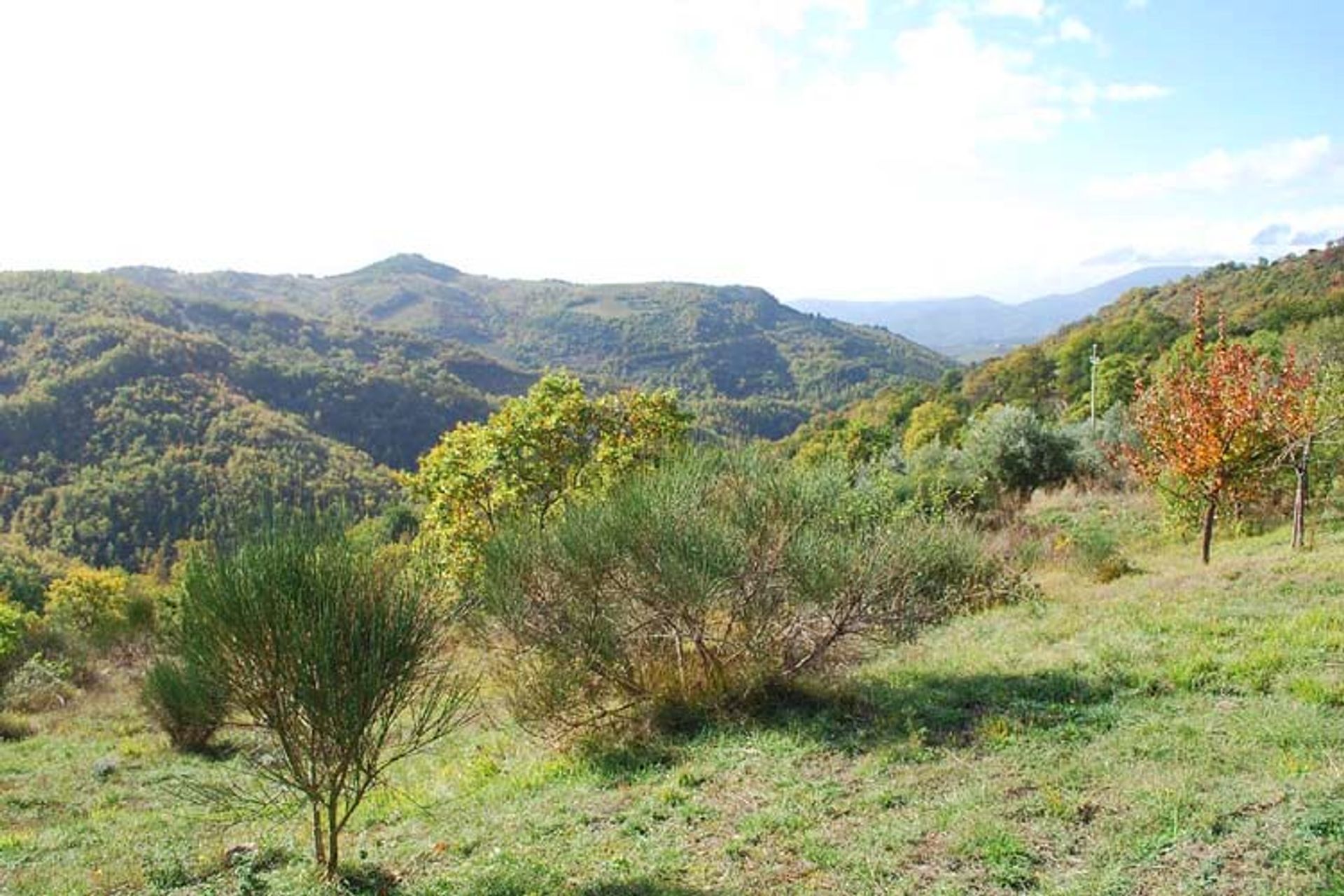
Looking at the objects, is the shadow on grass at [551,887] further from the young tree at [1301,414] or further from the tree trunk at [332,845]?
the young tree at [1301,414]

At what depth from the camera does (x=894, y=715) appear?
333 inches

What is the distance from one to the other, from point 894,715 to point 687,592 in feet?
8.16

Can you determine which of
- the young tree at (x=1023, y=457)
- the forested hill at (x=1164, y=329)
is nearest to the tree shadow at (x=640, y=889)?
the young tree at (x=1023, y=457)

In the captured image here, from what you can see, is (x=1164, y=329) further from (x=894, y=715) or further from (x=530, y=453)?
(x=894, y=715)

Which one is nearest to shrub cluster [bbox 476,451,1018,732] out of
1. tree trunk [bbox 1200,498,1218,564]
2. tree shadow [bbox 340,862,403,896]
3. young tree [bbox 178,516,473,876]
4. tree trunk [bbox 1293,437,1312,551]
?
tree shadow [bbox 340,862,403,896]

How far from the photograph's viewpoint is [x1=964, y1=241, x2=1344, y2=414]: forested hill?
44.6 meters

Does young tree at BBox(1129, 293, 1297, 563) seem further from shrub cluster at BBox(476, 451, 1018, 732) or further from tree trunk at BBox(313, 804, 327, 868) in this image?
tree trunk at BBox(313, 804, 327, 868)

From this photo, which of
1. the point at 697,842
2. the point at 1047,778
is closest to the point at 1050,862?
the point at 1047,778

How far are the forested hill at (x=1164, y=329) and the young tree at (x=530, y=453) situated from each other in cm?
3320

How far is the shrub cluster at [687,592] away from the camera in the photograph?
8969 millimetres

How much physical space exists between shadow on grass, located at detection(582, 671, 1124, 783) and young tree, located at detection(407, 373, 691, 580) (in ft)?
22.5

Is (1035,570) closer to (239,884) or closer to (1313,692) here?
(1313,692)

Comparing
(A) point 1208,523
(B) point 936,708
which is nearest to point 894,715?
(B) point 936,708

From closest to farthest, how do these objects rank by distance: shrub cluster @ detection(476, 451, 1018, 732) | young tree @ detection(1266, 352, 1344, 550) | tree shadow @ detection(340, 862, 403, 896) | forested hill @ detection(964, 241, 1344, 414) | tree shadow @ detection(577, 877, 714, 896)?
tree shadow @ detection(577, 877, 714, 896)
tree shadow @ detection(340, 862, 403, 896)
shrub cluster @ detection(476, 451, 1018, 732)
young tree @ detection(1266, 352, 1344, 550)
forested hill @ detection(964, 241, 1344, 414)
